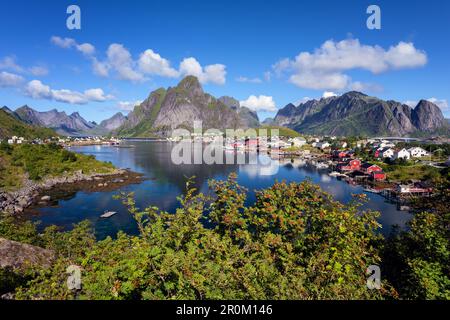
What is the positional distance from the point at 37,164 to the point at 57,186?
8.36 m

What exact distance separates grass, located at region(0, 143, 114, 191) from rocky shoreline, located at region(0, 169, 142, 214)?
1.37 meters

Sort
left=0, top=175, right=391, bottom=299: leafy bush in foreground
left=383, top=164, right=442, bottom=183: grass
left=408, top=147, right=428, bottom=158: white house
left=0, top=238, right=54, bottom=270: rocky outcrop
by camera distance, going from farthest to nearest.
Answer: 1. left=408, top=147, right=428, bottom=158: white house
2. left=383, top=164, right=442, bottom=183: grass
3. left=0, top=238, right=54, bottom=270: rocky outcrop
4. left=0, top=175, right=391, bottom=299: leafy bush in foreground

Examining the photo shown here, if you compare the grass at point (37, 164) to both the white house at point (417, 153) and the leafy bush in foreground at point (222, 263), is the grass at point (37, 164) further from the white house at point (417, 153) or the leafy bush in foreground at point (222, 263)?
the white house at point (417, 153)

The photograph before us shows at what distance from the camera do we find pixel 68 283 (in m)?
Result: 4.94

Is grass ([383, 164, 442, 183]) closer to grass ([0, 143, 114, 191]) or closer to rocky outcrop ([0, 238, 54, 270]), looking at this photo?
rocky outcrop ([0, 238, 54, 270])

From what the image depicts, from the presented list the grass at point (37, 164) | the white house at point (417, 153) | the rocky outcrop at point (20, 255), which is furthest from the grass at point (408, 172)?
the grass at point (37, 164)

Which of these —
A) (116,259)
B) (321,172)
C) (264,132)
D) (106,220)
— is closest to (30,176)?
(106,220)

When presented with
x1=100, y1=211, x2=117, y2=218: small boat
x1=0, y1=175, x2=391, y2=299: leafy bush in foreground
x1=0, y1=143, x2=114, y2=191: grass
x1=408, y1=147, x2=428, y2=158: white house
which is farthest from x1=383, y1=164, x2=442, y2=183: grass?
x1=0, y1=143, x2=114, y2=191: grass

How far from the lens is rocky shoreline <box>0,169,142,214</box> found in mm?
26995

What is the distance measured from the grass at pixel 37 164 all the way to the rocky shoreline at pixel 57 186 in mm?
1366

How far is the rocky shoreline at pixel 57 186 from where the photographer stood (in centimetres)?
2700

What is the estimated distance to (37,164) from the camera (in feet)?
133
